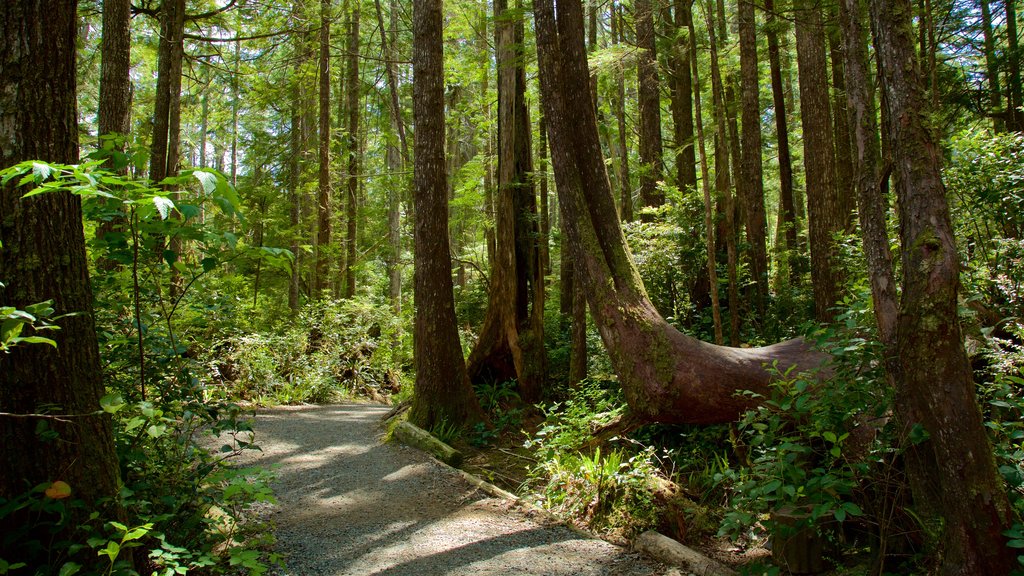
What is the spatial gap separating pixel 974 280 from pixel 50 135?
270 inches

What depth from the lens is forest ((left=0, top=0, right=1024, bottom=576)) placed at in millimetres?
2893

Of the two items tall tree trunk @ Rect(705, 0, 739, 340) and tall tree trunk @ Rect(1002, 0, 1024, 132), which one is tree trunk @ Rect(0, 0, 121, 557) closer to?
A: tall tree trunk @ Rect(705, 0, 739, 340)

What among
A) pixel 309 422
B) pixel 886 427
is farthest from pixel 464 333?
pixel 886 427

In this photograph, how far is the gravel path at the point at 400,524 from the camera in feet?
15.5

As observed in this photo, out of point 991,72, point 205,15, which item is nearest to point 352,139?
point 205,15

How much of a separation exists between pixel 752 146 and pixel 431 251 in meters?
6.72

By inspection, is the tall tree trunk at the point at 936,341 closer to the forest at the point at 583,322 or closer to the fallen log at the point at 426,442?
the forest at the point at 583,322

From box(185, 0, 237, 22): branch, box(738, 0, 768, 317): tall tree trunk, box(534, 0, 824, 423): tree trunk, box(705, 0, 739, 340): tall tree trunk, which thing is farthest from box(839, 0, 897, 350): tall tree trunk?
box(185, 0, 237, 22): branch

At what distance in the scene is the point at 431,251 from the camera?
891 cm

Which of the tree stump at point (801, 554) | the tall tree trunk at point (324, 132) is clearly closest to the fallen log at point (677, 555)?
the tree stump at point (801, 554)

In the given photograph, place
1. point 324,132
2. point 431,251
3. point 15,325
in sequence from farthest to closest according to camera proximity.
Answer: point 324,132 → point 431,251 → point 15,325

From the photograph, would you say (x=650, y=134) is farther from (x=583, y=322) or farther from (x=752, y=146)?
(x=583, y=322)

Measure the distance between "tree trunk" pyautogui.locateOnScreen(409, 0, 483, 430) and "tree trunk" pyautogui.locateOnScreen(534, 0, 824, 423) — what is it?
1.96 meters

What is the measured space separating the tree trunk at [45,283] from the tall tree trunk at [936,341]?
4.32 metres
